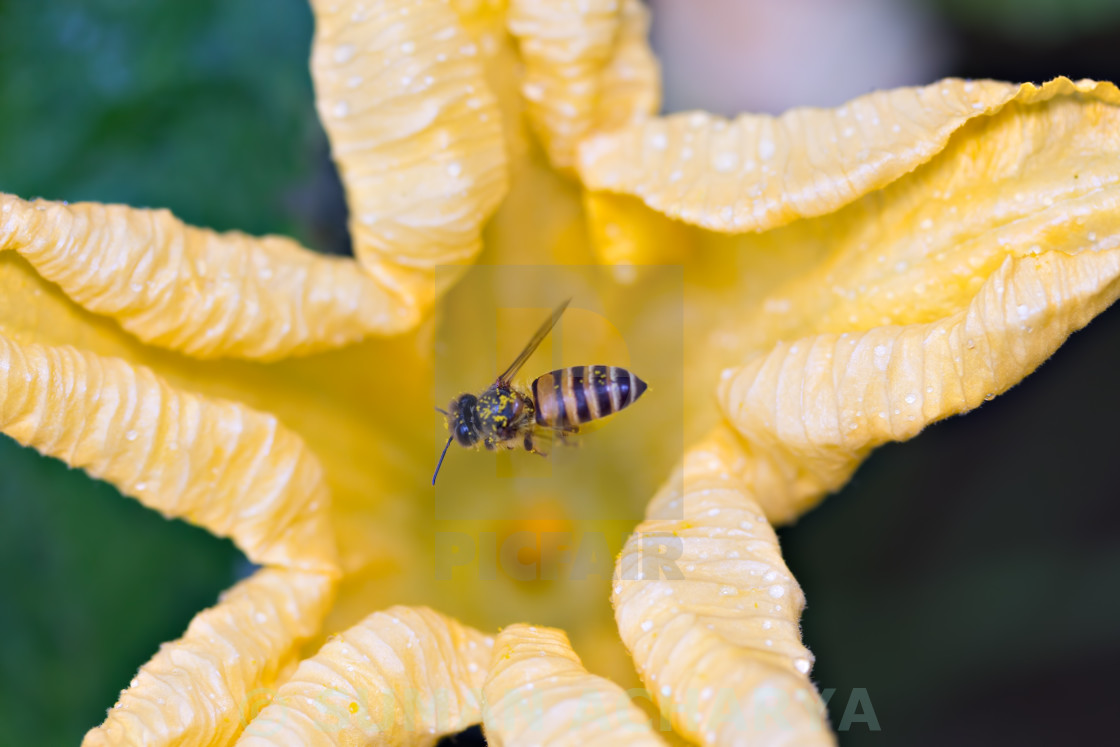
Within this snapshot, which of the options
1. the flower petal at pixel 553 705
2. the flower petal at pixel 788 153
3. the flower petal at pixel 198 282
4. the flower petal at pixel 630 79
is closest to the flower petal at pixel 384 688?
the flower petal at pixel 553 705

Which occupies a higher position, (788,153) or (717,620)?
(788,153)

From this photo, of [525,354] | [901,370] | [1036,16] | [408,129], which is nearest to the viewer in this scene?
[901,370]

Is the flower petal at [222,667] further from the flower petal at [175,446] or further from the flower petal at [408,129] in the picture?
the flower petal at [408,129]

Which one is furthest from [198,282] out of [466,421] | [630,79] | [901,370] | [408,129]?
[901,370]

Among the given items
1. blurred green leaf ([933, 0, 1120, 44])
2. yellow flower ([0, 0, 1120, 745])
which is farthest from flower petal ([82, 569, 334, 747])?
blurred green leaf ([933, 0, 1120, 44])

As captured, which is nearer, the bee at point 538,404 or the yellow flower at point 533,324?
the yellow flower at point 533,324

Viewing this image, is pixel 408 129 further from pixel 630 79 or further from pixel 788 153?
pixel 788 153

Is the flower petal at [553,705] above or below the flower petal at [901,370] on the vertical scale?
below
